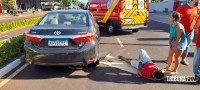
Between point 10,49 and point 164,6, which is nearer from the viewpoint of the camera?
point 10,49

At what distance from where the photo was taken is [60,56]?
5.68 metres

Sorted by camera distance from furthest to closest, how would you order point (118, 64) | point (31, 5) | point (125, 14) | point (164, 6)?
point (31, 5) < point (164, 6) < point (125, 14) < point (118, 64)

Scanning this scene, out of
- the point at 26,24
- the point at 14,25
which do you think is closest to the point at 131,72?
the point at 14,25

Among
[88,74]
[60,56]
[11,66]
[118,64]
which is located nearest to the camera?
[60,56]

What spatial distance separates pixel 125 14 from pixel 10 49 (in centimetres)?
724

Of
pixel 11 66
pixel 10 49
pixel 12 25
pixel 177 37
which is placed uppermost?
pixel 177 37

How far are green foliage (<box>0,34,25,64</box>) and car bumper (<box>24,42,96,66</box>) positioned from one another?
58.4 inches

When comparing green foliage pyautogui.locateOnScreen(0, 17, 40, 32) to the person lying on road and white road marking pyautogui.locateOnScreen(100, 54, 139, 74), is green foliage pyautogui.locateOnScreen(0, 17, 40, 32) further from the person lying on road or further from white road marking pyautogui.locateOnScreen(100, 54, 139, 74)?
the person lying on road

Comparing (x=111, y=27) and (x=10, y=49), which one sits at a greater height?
(x=111, y=27)

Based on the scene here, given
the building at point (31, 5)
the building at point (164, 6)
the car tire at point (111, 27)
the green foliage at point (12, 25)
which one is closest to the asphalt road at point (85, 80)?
the car tire at point (111, 27)

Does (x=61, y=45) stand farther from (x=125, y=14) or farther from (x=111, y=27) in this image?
(x=111, y=27)

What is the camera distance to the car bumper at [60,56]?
5691 millimetres

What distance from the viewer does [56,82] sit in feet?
18.6

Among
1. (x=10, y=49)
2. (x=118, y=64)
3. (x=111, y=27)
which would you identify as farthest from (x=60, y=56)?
(x=111, y=27)
